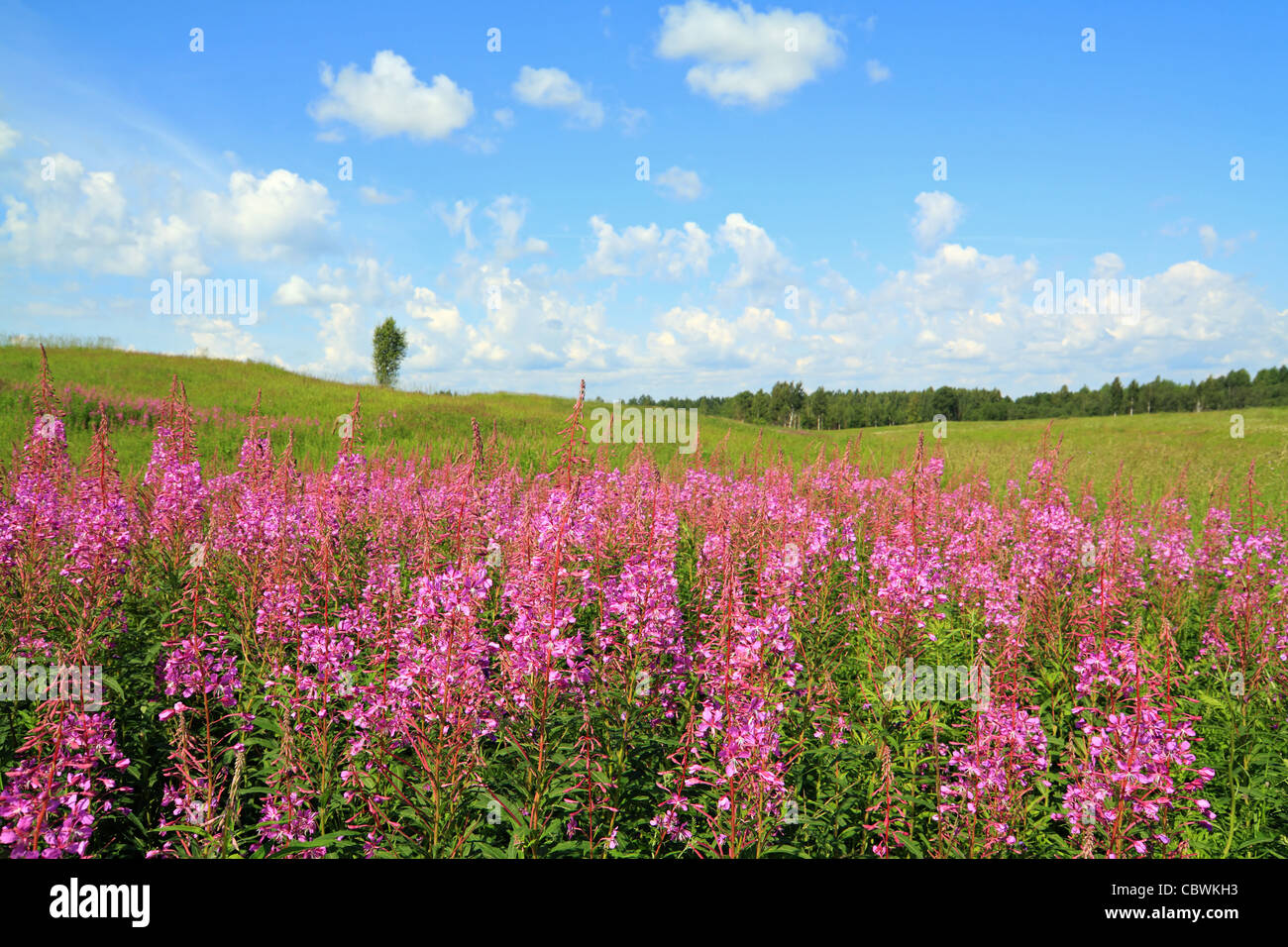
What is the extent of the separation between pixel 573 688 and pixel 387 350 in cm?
7554

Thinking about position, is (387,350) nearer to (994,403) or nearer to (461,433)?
(461,433)

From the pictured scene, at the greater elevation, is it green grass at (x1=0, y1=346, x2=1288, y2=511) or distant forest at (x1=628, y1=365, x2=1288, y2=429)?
distant forest at (x1=628, y1=365, x2=1288, y2=429)

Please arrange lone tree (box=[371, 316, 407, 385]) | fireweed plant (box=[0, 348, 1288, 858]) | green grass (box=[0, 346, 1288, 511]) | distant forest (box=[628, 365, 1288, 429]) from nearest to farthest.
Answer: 1. fireweed plant (box=[0, 348, 1288, 858])
2. green grass (box=[0, 346, 1288, 511])
3. lone tree (box=[371, 316, 407, 385])
4. distant forest (box=[628, 365, 1288, 429])

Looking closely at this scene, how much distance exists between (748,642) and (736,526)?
2.36 meters

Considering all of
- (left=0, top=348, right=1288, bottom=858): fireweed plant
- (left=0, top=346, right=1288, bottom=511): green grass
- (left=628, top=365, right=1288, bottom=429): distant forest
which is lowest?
(left=0, top=348, right=1288, bottom=858): fireweed plant

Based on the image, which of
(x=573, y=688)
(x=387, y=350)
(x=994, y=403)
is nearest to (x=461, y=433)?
(x=573, y=688)

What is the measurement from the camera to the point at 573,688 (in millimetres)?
3682

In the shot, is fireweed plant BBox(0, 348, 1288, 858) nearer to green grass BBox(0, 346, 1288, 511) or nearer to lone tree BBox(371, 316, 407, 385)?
green grass BBox(0, 346, 1288, 511)

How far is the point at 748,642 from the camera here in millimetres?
3336

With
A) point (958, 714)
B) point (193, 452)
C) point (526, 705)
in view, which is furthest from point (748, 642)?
point (193, 452)

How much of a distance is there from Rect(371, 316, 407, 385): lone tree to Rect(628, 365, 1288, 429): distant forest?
47590 millimetres

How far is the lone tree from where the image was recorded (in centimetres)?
7094

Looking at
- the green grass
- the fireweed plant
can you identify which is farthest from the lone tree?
the fireweed plant
